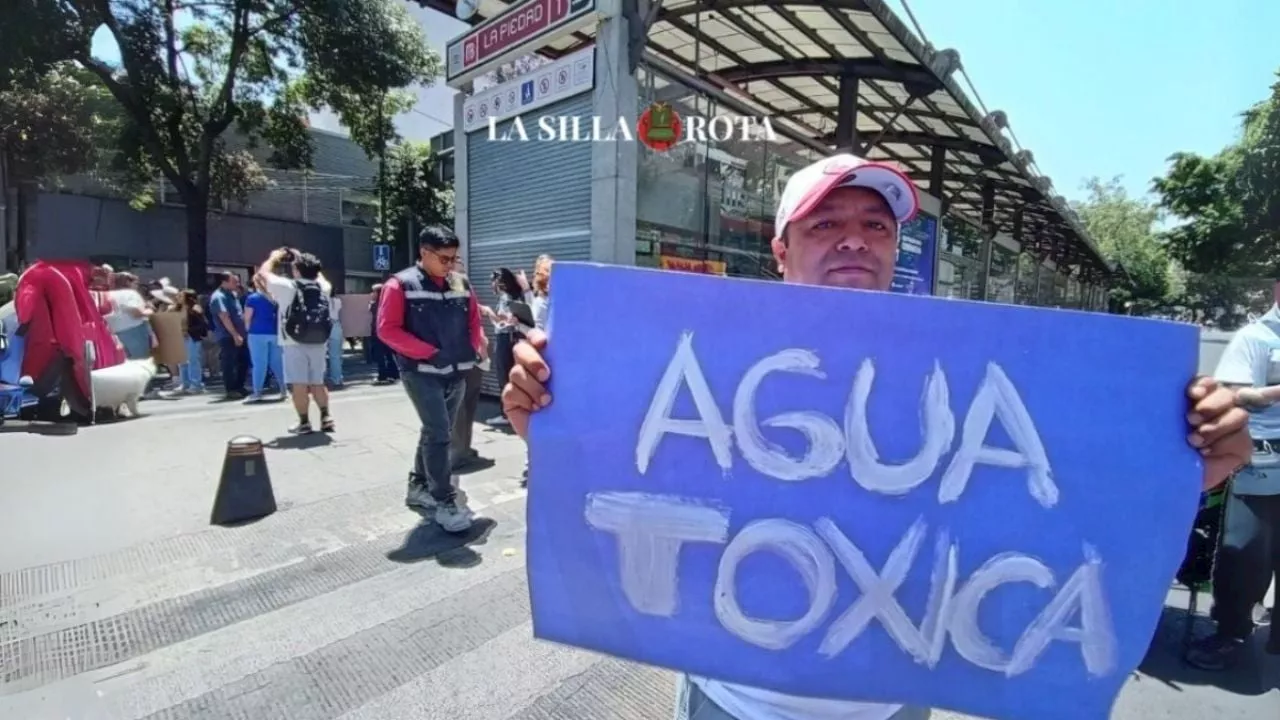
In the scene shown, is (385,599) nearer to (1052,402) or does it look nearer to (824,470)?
(824,470)

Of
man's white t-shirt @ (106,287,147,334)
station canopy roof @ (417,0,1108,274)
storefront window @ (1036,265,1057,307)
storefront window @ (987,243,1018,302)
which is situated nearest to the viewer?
man's white t-shirt @ (106,287,147,334)

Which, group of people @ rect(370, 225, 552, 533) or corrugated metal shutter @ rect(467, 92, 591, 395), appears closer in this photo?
group of people @ rect(370, 225, 552, 533)

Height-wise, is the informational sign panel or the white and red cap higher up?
the informational sign panel

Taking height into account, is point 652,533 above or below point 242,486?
above

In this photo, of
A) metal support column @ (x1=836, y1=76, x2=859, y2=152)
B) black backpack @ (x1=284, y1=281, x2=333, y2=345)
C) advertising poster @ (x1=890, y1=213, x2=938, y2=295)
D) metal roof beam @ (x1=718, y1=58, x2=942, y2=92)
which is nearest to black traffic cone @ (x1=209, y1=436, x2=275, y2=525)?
black backpack @ (x1=284, y1=281, x2=333, y2=345)

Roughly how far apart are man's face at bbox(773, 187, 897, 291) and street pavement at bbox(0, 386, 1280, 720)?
1.89 metres

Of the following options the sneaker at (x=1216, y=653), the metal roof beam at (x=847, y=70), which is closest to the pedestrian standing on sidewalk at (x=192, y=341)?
the metal roof beam at (x=847, y=70)

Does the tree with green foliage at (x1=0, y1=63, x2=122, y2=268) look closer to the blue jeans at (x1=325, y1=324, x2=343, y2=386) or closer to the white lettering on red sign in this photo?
the blue jeans at (x1=325, y1=324, x2=343, y2=386)

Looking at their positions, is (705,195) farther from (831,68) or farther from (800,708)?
(800,708)

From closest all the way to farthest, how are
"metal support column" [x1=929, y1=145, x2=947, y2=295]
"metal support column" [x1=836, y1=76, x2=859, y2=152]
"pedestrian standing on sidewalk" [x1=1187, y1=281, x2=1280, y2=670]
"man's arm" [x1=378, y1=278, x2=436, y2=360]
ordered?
1. "pedestrian standing on sidewalk" [x1=1187, y1=281, x2=1280, y2=670]
2. "man's arm" [x1=378, y1=278, x2=436, y2=360]
3. "metal support column" [x1=836, y1=76, x2=859, y2=152]
4. "metal support column" [x1=929, y1=145, x2=947, y2=295]

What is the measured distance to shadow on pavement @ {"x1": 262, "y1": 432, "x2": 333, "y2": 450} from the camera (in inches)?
242

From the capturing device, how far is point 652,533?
131 centimetres

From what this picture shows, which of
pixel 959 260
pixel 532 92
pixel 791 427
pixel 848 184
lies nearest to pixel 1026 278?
pixel 959 260

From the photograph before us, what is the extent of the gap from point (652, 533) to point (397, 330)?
10.5 feet
